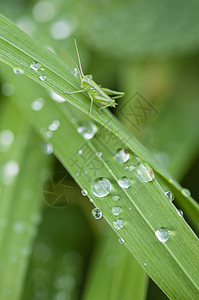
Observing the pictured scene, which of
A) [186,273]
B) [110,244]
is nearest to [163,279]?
[186,273]

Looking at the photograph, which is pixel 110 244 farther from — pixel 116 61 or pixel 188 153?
pixel 116 61

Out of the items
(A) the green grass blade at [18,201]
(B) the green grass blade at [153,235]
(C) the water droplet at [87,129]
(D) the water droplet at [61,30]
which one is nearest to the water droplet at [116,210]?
(B) the green grass blade at [153,235]

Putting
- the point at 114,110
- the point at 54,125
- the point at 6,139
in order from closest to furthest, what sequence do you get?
the point at 54,125 < the point at 6,139 < the point at 114,110

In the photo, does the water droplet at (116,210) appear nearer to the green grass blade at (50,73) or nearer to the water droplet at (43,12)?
the green grass blade at (50,73)

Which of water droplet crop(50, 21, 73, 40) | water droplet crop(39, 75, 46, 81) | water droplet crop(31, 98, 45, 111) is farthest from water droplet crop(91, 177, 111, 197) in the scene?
water droplet crop(50, 21, 73, 40)

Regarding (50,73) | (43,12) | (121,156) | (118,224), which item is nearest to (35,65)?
(50,73)

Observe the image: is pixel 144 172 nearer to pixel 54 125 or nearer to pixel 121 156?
pixel 121 156
